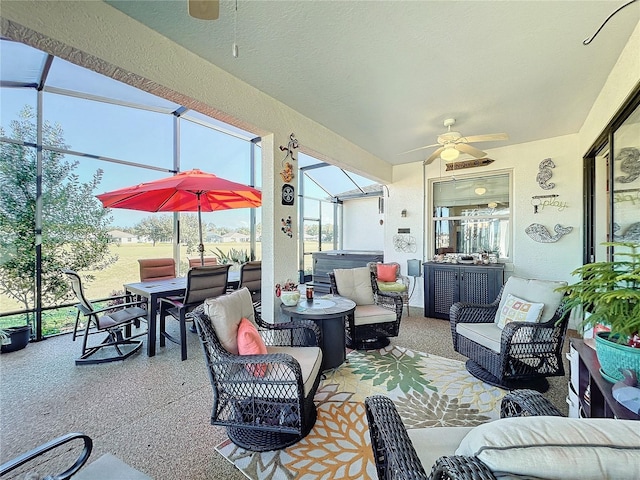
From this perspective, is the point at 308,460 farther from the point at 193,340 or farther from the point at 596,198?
the point at 596,198

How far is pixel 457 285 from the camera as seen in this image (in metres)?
4.49

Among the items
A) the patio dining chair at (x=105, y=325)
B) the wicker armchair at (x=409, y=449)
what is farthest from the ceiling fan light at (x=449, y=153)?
the patio dining chair at (x=105, y=325)

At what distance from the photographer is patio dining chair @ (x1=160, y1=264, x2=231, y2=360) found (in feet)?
10.4

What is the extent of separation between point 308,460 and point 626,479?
5.11 feet

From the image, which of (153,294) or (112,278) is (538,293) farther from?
(112,278)

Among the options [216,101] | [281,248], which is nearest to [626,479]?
[281,248]

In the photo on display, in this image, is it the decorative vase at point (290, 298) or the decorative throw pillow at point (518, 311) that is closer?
the decorative throw pillow at point (518, 311)

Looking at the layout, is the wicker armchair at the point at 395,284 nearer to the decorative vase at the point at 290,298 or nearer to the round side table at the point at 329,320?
the round side table at the point at 329,320

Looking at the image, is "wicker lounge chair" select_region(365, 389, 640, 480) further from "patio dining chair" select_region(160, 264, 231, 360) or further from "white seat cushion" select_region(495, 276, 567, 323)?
"patio dining chair" select_region(160, 264, 231, 360)

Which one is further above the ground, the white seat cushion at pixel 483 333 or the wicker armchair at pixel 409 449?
the wicker armchair at pixel 409 449

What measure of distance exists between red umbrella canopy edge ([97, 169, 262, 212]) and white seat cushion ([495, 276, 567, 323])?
325cm

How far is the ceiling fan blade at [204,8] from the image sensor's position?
4.28 feet

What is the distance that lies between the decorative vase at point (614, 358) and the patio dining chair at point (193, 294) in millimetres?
3257

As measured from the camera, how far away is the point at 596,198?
3670mm
